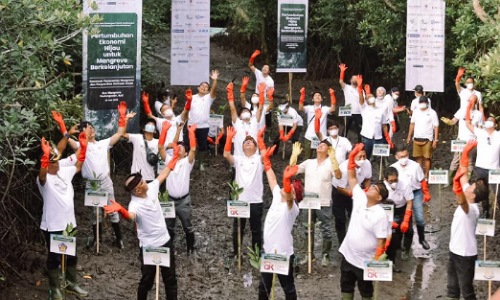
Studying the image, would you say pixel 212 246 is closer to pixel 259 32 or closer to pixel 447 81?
pixel 447 81

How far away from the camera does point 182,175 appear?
494 inches

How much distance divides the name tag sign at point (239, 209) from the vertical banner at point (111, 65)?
2.72 meters

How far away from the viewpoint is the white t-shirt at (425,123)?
15.9 meters

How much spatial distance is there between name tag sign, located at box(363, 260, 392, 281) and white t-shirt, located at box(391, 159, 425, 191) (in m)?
3.10

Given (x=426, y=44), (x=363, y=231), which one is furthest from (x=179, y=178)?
(x=426, y=44)

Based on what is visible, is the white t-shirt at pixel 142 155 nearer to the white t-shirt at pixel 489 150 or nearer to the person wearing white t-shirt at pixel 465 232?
the person wearing white t-shirt at pixel 465 232

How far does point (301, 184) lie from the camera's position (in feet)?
36.5

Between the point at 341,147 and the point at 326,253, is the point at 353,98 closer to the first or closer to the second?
the point at 341,147

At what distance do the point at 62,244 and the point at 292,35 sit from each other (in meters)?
11.0

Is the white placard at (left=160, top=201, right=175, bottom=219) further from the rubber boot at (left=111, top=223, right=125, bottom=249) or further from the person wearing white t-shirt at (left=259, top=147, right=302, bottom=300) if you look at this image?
the person wearing white t-shirt at (left=259, top=147, right=302, bottom=300)

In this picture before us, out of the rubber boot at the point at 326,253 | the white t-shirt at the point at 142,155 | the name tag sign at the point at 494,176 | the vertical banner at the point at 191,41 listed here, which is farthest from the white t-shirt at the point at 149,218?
the vertical banner at the point at 191,41

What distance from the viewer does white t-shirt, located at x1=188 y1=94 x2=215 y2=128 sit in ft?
54.3

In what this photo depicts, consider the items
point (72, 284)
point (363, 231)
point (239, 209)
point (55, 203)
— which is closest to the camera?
point (363, 231)

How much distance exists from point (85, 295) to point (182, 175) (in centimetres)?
210
